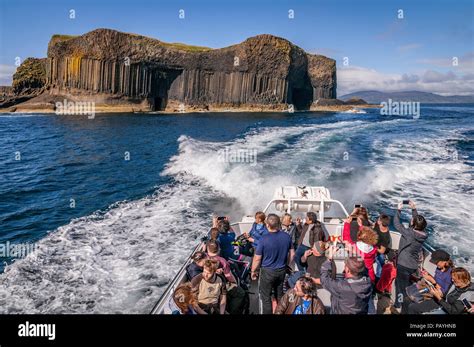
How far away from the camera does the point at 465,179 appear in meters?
20.6

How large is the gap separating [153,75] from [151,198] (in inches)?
3453

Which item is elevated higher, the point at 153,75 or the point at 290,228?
the point at 153,75

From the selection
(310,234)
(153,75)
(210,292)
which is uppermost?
(153,75)

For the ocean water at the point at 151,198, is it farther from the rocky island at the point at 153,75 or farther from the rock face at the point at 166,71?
the rock face at the point at 166,71

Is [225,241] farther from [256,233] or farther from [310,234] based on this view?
[310,234]

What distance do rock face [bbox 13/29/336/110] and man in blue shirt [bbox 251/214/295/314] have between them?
9619cm

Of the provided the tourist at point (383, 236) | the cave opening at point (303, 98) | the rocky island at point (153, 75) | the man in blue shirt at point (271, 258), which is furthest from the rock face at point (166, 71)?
the man in blue shirt at point (271, 258)

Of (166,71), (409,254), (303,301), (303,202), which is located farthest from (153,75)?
(303,301)

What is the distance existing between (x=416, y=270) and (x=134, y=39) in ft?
330

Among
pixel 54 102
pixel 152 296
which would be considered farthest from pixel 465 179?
pixel 54 102

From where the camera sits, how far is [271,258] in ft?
19.3

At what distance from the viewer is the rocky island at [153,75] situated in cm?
9150

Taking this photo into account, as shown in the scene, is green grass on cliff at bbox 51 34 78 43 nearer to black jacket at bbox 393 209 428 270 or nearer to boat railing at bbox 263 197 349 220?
boat railing at bbox 263 197 349 220
